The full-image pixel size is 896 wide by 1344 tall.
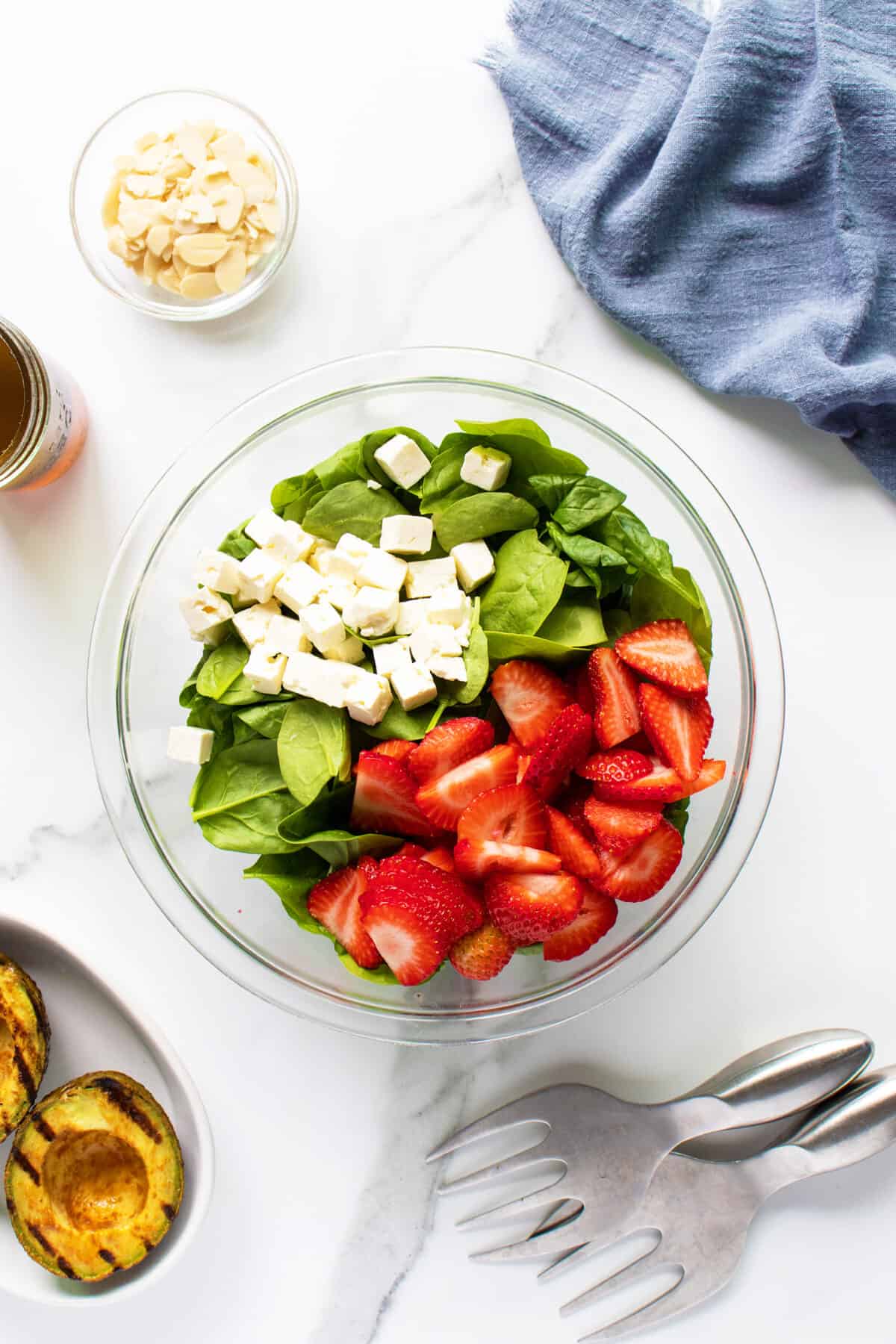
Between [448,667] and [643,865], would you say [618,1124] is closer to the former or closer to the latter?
[643,865]

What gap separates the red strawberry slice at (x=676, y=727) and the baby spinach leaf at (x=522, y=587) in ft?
0.45

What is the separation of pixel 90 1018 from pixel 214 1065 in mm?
171

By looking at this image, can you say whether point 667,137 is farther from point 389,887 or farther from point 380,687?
point 389,887

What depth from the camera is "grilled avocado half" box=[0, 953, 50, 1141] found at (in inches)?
46.6

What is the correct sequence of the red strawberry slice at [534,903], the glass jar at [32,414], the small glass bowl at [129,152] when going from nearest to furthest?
the red strawberry slice at [534,903], the glass jar at [32,414], the small glass bowl at [129,152]

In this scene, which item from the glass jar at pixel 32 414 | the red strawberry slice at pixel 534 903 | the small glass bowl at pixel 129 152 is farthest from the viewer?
the small glass bowl at pixel 129 152

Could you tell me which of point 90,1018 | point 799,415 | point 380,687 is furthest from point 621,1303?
point 799,415

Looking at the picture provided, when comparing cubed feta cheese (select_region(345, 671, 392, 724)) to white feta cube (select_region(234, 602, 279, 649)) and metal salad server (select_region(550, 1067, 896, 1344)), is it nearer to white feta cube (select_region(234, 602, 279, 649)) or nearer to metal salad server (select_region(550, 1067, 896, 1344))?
white feta cube (select_region(234, 602, 279, 649))

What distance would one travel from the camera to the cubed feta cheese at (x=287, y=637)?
1072 millimetres

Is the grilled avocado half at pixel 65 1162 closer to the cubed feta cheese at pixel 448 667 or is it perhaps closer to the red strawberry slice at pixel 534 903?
the red strawberry slice at pixel 534 903

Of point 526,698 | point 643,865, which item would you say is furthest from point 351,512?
point 643,865

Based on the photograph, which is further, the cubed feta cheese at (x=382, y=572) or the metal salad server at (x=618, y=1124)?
the metal salad server at (x=618, y=1124)

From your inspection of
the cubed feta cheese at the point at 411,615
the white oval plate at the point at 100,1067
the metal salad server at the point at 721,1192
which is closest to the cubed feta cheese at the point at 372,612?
the cubed feta cheese at the point at 411,615

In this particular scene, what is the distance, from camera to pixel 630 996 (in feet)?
4.16
